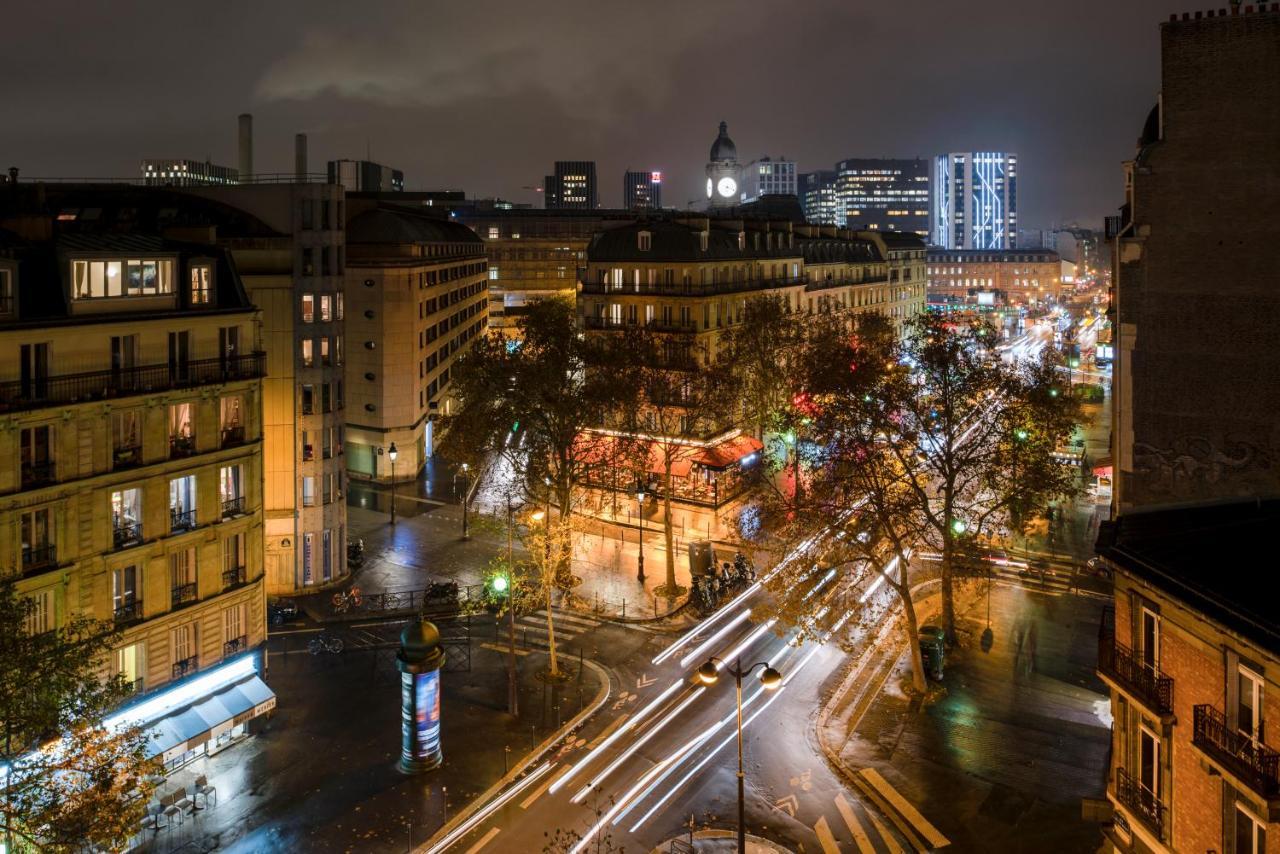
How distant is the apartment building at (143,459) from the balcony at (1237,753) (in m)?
27.5

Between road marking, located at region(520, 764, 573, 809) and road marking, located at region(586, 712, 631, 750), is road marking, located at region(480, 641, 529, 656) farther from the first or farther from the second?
road marking, located at region(520, 764, 573, 809)

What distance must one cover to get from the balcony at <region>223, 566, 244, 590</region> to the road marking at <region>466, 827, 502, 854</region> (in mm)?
13875

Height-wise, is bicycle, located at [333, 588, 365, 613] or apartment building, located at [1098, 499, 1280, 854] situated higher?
apartment building, located at [1098, 499, 1280, 854]

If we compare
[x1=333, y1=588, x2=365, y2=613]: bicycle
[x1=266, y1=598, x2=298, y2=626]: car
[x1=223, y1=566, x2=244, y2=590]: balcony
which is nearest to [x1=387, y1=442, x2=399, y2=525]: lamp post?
[x1=333, y1=588, x2=365, y2=613]: bicycle

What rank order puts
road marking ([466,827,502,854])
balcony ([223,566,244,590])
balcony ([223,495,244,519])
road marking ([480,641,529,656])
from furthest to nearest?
1. road marking ([480,641,529,656])
2. balcony ([223,495,244,519])
3. balcony ([223,566,244,590])
4. road marking ([466,827,502,854])

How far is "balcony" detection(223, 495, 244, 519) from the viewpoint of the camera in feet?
115

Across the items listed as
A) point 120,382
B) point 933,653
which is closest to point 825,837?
point 933,653

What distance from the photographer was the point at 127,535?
31297 millimetres

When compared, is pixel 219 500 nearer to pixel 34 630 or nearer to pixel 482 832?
pixel 34 630

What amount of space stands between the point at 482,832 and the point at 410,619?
60.4ft

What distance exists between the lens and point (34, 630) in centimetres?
2875

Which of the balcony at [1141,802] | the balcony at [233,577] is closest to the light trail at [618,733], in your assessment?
the balcony at [233,577]

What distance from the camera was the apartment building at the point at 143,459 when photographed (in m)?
28.8

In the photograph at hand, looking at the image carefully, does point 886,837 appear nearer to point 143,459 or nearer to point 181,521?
point 181,521
